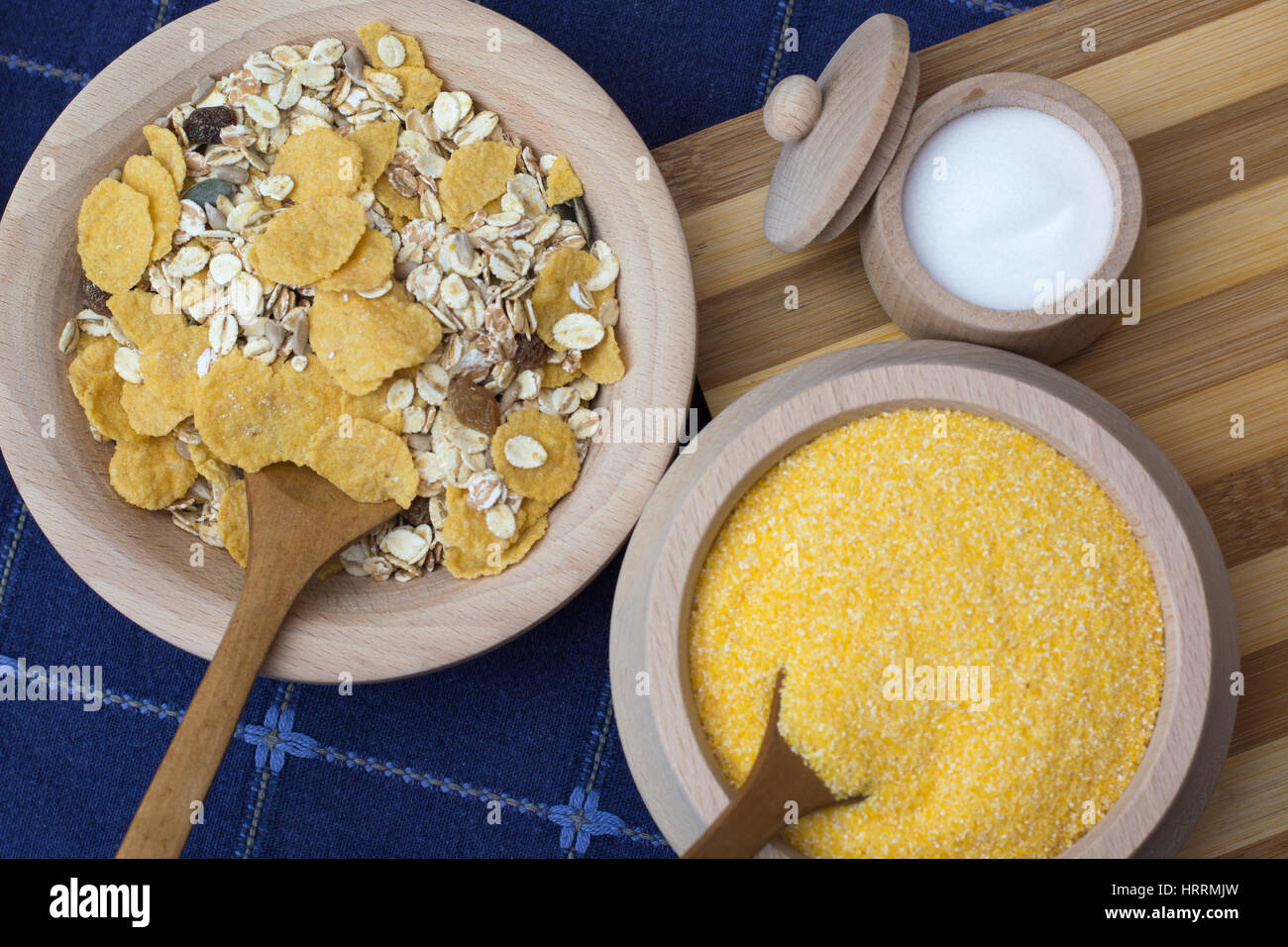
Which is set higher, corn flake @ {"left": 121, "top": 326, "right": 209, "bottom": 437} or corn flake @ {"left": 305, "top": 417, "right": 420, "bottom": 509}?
corn flake @ {"left": 121, "top": 326, "right": 209, "bottom": 437}

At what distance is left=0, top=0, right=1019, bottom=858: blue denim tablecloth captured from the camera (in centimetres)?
118

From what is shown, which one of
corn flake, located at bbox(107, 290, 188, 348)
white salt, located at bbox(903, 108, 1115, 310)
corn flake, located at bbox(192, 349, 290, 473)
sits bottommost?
corn flake, located at bbox(192, 349, 290, 473)

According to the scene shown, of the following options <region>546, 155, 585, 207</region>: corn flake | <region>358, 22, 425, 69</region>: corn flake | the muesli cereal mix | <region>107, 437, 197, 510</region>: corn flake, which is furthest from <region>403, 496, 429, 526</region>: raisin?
<region>358, 22, 425, 69</region>: corn flake

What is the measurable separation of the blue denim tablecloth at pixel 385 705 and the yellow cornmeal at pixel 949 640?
368 millimetres

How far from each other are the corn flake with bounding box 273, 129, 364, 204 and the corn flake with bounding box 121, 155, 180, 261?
0.11 meters

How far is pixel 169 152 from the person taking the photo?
1.00 meters

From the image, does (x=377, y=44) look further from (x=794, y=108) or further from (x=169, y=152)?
(x=794, y=108)

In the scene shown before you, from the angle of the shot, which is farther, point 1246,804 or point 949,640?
point 1246,804

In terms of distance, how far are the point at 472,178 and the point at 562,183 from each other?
0.28 feet

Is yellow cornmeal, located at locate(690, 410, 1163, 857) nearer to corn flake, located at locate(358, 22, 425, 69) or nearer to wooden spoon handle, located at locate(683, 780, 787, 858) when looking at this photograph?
wooden spoon handle, located at locate(683, 780, 787, 858)

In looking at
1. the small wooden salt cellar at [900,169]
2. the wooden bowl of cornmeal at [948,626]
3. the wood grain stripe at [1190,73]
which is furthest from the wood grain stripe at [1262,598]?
the wood grain stripe at [1190,73]

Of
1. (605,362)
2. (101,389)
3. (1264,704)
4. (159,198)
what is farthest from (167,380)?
(1264,704)

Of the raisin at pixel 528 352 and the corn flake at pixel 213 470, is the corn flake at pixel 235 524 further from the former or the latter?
the raisin at pixel 528 352

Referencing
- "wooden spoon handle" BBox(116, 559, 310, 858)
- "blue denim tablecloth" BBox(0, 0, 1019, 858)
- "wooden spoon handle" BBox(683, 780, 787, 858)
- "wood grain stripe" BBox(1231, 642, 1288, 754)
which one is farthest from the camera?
"blue denim tablecloth" BBox(0, 0, 1019, 858)
